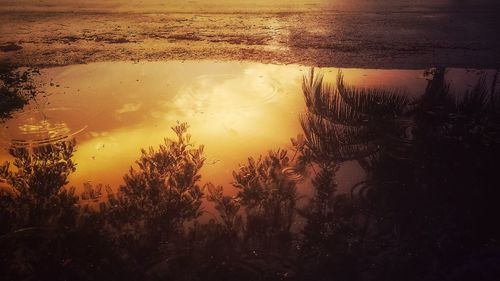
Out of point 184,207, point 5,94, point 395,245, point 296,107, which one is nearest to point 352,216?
point 395,245

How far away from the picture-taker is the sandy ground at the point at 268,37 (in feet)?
20.6

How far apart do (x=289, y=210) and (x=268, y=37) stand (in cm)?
488

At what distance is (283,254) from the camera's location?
2.66 metres

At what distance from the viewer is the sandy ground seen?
6.28 metres

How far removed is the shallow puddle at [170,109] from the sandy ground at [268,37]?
17.6 inches

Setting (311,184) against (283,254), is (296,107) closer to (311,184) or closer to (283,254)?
(311,184)

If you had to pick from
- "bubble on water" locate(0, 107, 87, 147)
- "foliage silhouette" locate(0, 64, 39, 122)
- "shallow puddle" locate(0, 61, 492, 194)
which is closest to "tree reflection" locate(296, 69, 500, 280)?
"shallow puddle" locate(0, 61, 492, 194)

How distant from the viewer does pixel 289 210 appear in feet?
10.2

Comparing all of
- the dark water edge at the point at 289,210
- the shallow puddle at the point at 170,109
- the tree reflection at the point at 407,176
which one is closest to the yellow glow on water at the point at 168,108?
the shallow puddle at the point at 170,109

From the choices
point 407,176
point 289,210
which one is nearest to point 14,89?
point 289,210

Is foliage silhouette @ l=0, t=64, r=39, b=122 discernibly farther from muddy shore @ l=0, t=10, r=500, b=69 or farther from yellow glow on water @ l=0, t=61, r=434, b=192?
muddy shore @ l=0, t=10, r=500, b=69

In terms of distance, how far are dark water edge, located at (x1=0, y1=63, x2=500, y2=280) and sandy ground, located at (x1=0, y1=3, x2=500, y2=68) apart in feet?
6.96

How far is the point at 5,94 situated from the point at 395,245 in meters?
5.14

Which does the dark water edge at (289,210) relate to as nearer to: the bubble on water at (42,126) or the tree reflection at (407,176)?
the tree reflection at (407,176)
